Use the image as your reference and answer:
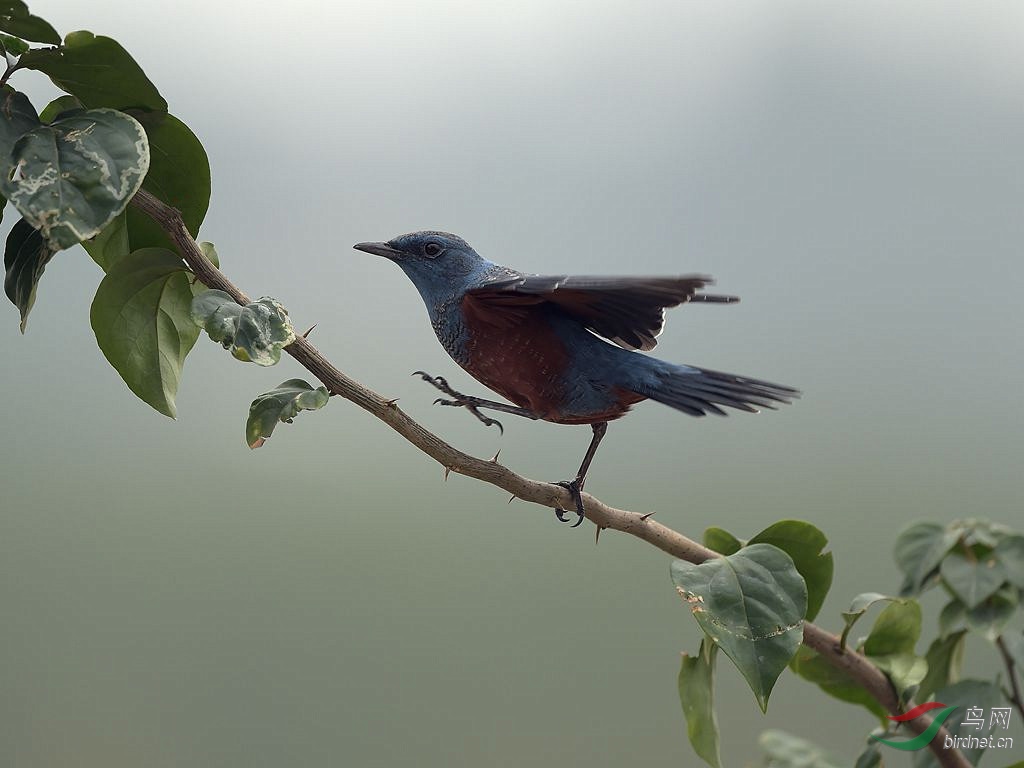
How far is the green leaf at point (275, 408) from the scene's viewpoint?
0.95 metres

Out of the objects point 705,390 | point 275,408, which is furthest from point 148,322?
point 705,390

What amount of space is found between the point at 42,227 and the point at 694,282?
58cm

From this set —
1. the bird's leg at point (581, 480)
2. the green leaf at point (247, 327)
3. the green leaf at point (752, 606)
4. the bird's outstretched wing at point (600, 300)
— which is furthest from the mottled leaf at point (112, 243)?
the green leaf at point (752, 606)

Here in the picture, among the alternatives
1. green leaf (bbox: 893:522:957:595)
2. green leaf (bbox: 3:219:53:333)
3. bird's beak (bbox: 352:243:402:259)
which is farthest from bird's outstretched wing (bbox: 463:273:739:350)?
green leaf (bbox: 893:522:957:595)

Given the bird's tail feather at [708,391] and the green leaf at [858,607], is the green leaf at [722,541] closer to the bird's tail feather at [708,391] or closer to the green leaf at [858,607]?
the green leaf at [858,607]

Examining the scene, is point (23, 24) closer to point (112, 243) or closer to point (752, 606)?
point (112, 243)

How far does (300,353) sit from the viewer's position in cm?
94

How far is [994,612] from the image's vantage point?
→ 1.40 m

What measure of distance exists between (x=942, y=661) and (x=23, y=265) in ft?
4.91

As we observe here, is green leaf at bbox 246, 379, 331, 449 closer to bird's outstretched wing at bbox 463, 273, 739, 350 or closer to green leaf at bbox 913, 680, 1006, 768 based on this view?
bird's outstretched wing at bbox 463, 273, 739, 350

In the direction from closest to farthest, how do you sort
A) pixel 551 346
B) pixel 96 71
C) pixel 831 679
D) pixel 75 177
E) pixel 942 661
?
pixel 75 177
pixel 96 71
pixel 551 346
pixel 831 679
pixel 942 661

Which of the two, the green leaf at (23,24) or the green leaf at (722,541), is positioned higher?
the green leaf at (23,24)

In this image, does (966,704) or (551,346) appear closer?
(551,346)

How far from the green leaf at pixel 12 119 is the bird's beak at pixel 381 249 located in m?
0.37
